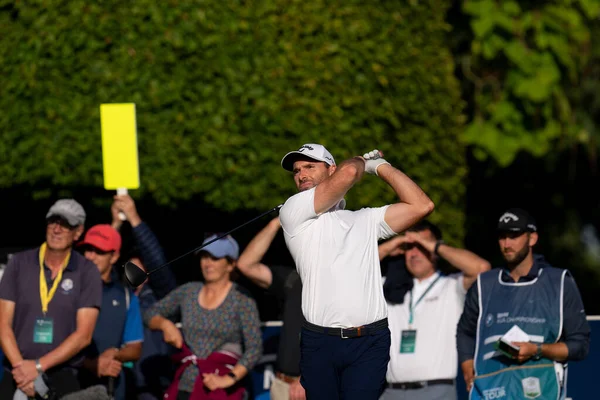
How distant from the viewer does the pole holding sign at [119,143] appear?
805 cm

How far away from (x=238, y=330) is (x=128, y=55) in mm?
2166

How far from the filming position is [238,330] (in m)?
7.93

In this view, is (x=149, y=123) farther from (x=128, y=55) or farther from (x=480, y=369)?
(x=480, y=369)

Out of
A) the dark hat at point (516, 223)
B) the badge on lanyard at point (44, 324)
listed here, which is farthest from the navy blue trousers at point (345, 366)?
the badge on lanyard at point (44, 324)

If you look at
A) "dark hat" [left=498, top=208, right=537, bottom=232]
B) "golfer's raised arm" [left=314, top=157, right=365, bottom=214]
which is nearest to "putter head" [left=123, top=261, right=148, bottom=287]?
"golfer's raised arm" [left=314, top=157, right=365, bottom=214]

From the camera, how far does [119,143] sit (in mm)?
8078

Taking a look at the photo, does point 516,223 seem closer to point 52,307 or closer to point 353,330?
point 353,330

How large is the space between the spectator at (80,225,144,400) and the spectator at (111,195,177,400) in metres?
0.17

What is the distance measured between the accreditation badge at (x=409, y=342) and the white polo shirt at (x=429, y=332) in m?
0.02

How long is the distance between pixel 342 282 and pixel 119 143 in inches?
106

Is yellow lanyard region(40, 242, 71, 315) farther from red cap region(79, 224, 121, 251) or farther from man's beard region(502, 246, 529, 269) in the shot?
man's beard region(502, 246, 529, 269)

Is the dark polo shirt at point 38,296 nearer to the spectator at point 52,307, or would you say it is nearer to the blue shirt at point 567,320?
the spectator at point 52,307

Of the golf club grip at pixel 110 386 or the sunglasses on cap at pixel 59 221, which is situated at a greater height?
the sunglasses on cap at pixel 59 221

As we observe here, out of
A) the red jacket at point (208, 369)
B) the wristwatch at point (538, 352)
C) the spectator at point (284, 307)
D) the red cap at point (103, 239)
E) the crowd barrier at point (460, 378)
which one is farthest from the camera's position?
the crowd barrier at point (460, 378)
